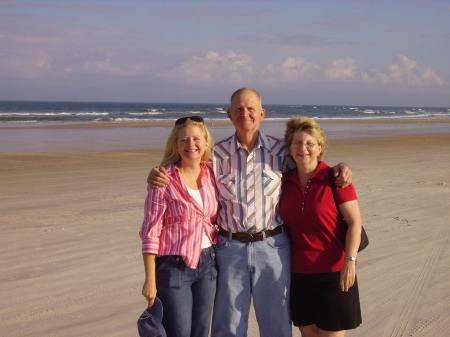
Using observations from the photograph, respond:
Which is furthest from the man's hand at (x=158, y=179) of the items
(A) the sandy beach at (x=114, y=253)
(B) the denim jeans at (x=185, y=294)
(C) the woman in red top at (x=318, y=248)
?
(A) the sandy beach at (x=114, y=253)

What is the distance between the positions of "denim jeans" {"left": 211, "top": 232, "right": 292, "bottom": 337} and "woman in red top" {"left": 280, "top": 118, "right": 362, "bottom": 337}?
→ 9 cm

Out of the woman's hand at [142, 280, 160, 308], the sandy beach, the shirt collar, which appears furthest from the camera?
the sandy beach

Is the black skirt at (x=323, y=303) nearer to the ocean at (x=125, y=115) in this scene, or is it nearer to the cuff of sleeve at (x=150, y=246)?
the cuff of sleeve at (x=150, y=246)

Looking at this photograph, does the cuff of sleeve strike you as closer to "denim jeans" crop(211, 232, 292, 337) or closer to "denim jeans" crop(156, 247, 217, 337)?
"denim jeans" crop(156, 247, 217, 337)

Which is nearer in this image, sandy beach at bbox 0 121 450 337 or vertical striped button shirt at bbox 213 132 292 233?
vertical striped button shirt at bbox 213 132 292 233

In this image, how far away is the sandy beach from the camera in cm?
381

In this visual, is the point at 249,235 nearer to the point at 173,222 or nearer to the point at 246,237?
the point at 246,237

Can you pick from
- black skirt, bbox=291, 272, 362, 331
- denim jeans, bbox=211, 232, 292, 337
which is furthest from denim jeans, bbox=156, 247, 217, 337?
black skirt, bbox=291, 272, 362, 331

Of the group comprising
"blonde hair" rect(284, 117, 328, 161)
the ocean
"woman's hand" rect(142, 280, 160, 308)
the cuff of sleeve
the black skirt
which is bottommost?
the black skirt

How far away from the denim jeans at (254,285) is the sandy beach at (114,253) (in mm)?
802

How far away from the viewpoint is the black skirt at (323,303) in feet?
9.45

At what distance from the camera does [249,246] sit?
2.89 m

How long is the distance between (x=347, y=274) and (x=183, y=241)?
1031 mm

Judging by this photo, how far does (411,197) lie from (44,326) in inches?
248
